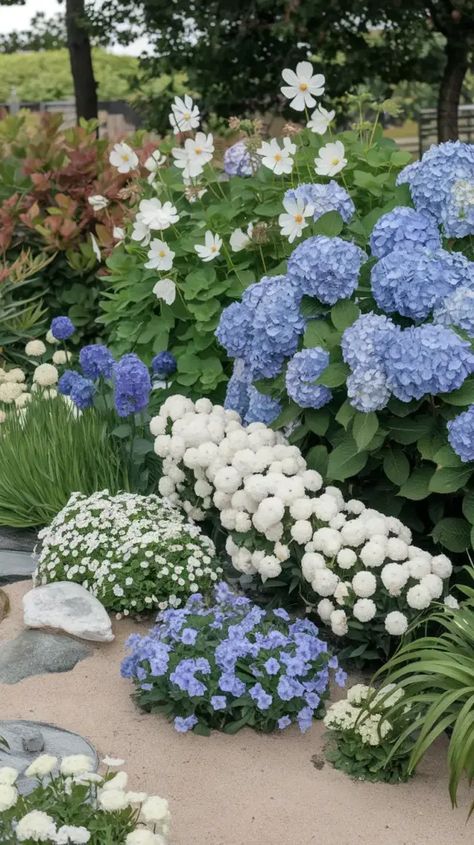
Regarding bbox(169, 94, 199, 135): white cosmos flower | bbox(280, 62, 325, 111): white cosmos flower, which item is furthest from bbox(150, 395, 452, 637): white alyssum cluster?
bbox(169, 94, 199, 135): white cosmos flower

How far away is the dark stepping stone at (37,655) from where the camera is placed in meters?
3.89

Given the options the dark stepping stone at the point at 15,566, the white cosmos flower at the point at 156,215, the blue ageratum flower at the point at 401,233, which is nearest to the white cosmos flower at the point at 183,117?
the white cosmos flower at the point at 156,215

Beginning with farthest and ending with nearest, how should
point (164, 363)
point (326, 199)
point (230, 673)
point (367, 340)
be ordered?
point (164, 363) < point (326, 199) < point (367, 340) < point (230, 673)

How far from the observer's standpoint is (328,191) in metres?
4.31

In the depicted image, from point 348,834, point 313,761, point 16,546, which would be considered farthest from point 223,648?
point 16,546

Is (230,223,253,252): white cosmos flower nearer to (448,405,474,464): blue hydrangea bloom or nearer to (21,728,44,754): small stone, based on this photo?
(448,405,474,464): blue hydrangea bloom

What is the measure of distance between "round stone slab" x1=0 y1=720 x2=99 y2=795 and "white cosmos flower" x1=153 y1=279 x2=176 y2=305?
2.09m

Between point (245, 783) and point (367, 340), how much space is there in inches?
55.2

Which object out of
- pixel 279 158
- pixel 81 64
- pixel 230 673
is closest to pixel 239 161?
pixel 279 158

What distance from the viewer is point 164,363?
5254mm

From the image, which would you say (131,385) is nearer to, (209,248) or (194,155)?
(209,248)

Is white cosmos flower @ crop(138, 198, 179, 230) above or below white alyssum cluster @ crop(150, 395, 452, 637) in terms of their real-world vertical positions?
above

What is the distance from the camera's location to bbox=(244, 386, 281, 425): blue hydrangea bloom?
171 inches

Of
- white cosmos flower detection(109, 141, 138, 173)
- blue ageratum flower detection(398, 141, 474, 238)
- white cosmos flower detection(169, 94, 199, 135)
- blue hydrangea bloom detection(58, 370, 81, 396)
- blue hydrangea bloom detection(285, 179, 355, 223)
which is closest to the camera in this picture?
blue ageratum flower detection(398, 141, 474, 238)
